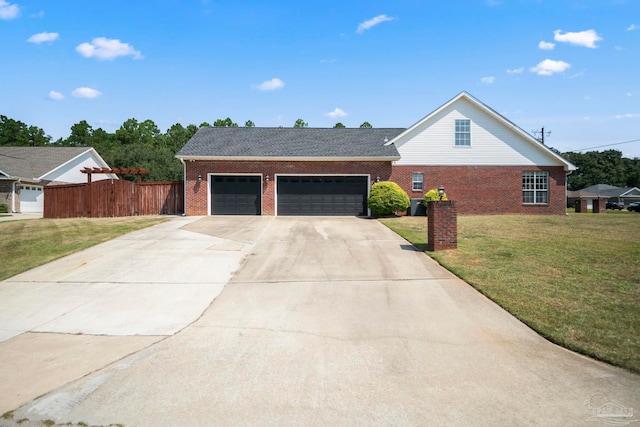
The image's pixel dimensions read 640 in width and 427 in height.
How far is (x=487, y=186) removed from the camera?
23047 mm

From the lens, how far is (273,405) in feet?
12.6

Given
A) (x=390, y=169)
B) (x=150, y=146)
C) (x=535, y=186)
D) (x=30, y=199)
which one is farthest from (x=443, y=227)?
(x=150, y=146)

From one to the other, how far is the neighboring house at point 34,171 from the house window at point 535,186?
34.8m

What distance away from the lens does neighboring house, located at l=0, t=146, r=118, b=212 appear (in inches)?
1183

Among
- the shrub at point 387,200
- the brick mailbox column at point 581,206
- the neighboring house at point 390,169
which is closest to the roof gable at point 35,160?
the neighboring house at point 390,169

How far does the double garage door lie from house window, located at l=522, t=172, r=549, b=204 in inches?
375

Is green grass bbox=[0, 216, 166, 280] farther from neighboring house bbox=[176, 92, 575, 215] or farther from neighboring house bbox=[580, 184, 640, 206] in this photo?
neighboring house bbox=[580, 184, 640, 206]

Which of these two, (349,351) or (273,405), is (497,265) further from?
(273,405)

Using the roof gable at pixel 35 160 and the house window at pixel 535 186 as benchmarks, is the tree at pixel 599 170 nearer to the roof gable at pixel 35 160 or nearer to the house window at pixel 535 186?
the house window at pixel 535 186

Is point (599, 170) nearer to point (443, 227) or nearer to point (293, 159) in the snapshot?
point (293, 159)

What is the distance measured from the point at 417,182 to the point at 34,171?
2981cm

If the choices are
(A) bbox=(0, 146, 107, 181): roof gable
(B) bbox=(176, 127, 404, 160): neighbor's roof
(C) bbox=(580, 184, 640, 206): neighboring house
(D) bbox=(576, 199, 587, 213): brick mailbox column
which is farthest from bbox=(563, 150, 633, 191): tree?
(A) bbox=(0, 146, 107, 181): roof gable

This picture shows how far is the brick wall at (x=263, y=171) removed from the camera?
859 inches

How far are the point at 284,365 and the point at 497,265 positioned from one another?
633cm
